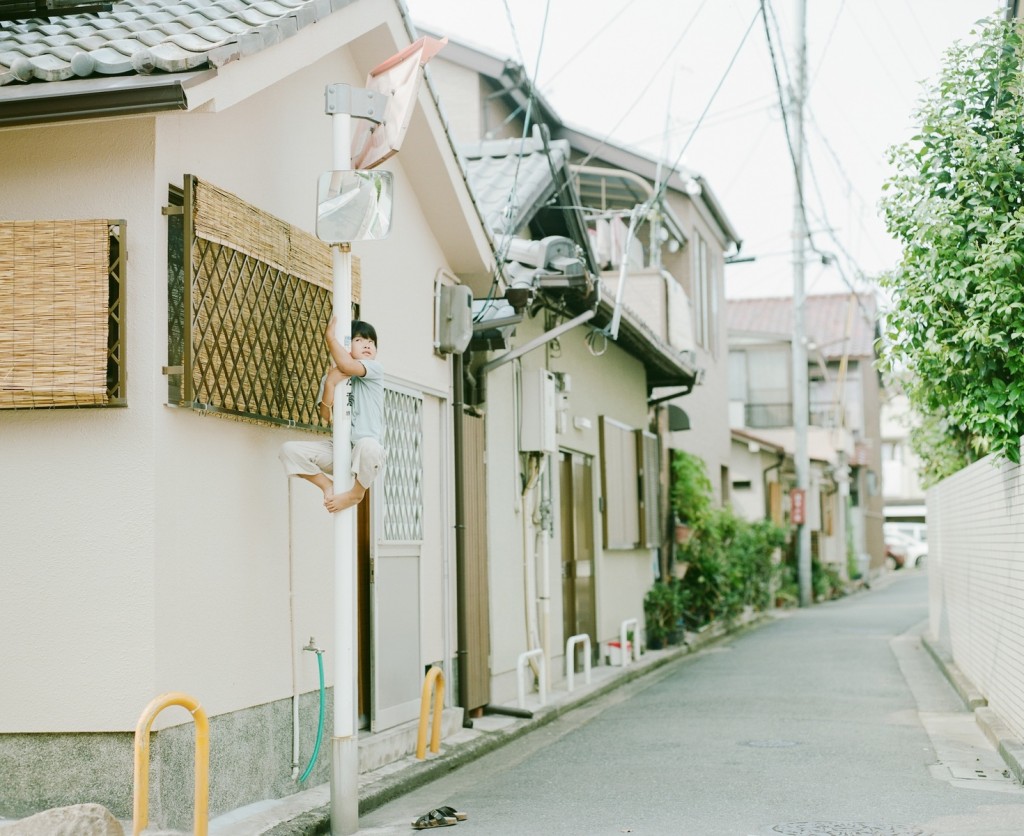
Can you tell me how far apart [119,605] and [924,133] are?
7.06 meters

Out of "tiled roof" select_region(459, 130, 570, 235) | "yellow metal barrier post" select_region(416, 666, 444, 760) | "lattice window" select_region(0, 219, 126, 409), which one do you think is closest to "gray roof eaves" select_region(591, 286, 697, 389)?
"tiled roof" select_region(459, 130, 570, 235)

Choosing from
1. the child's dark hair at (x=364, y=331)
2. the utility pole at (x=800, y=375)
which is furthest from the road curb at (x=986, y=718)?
the utility pole at (x=800, y=375)

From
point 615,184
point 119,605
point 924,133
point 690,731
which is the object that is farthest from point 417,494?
point 615,184

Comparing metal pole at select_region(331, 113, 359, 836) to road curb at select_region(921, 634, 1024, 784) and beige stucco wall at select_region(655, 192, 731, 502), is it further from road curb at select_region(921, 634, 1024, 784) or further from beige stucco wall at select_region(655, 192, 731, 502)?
beige stucco wall at select_region(655, 192, 731, 502)

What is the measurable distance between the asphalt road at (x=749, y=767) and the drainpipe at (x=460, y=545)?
68 cm

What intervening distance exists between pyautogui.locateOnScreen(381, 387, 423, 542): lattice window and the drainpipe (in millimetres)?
796

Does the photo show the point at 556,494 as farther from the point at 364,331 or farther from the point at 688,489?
the point at 364,331

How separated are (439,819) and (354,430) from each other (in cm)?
227

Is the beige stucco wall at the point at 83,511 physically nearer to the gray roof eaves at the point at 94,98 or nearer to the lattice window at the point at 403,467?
the gray roof eaves at the point at 94,98

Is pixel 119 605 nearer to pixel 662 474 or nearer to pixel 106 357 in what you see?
pixel 106 357

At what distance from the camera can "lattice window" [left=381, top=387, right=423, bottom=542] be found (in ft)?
31.7

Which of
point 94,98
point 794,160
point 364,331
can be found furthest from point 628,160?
point 94,98

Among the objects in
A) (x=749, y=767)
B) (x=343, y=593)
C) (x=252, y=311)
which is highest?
(x=252, y=311)

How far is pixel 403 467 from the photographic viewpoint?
9984 mm
